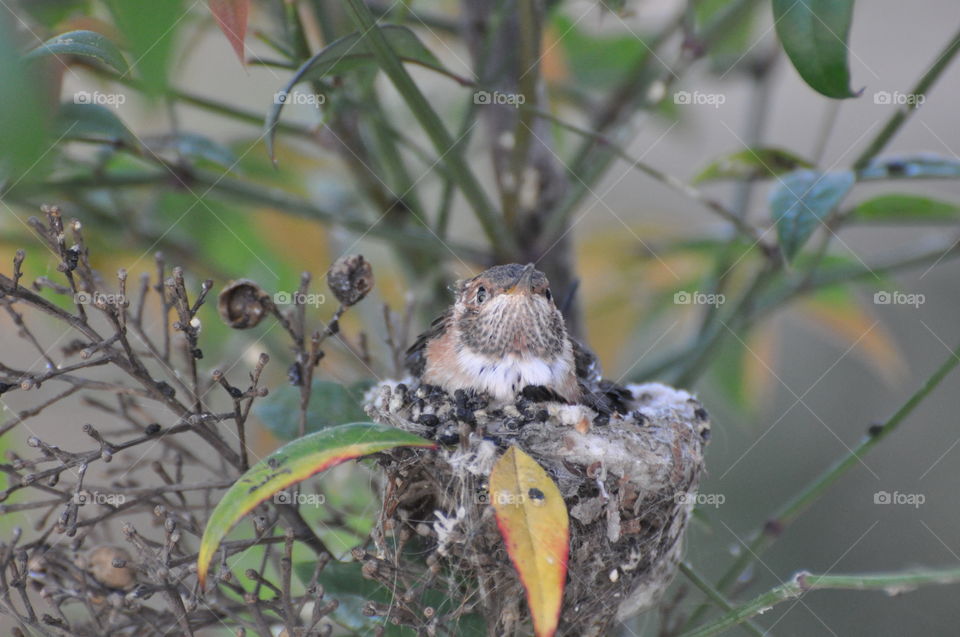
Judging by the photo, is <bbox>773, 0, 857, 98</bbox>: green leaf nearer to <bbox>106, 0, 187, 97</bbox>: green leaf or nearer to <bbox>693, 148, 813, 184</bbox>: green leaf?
<bbox>693, 148, 813, 184</bbox>: green leaf

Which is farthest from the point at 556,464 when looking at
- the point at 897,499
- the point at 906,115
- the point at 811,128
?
the point at 811,128

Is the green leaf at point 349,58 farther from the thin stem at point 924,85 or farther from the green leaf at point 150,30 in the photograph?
the thin stem at point 924,85

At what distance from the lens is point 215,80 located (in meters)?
4.79

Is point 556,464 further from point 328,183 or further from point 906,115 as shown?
point 328,183

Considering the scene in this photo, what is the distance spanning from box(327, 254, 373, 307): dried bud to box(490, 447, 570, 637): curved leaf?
43cm

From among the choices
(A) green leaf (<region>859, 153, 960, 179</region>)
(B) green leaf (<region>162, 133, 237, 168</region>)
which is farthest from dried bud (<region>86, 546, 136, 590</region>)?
(A) green leaf (<region>859, 153, 960, 179</region>)

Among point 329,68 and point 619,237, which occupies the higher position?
point 329,68

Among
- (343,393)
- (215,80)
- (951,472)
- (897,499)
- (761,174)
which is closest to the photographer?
(343,393)

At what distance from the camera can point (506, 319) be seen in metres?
2.25

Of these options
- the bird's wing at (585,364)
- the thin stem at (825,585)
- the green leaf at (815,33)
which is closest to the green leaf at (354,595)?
the thin stem at (825,585)

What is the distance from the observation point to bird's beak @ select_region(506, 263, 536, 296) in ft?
6.69

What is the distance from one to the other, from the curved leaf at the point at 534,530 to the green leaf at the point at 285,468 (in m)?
0.17

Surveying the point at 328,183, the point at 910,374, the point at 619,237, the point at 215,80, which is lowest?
the point at 910,374

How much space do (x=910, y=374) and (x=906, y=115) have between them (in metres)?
3.70
